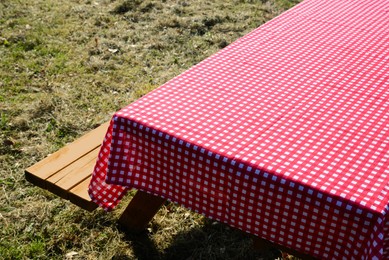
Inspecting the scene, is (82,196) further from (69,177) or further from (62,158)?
(62,158)

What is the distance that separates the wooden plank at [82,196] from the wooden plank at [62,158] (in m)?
0.18

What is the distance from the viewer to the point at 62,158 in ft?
10.1

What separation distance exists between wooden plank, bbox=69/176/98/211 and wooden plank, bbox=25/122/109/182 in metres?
0.18

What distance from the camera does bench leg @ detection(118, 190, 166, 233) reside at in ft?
9.89

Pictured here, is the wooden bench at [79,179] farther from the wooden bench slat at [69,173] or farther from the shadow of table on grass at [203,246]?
the shadow of table on grass at [203,246]

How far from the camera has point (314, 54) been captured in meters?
3.16

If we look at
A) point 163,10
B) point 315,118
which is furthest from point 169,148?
point 163,10

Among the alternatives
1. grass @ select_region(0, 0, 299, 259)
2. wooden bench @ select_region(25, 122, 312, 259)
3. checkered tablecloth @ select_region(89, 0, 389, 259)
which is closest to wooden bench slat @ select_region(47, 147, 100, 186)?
wooden bench @ select_region(25, 122, 312, 259)

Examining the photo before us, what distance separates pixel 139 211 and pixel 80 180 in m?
0.43

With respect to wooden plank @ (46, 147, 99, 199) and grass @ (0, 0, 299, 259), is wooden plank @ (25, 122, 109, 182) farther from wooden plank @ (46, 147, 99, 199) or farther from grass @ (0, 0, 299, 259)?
grass @ (0, 0, 299, 259)

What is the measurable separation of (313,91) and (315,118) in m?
0.30

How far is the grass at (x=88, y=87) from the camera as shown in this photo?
3287 millimetres

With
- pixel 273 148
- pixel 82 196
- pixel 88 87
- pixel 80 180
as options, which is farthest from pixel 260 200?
pixel 88 87

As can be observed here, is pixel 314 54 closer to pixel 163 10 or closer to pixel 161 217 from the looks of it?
pixel 161 217
